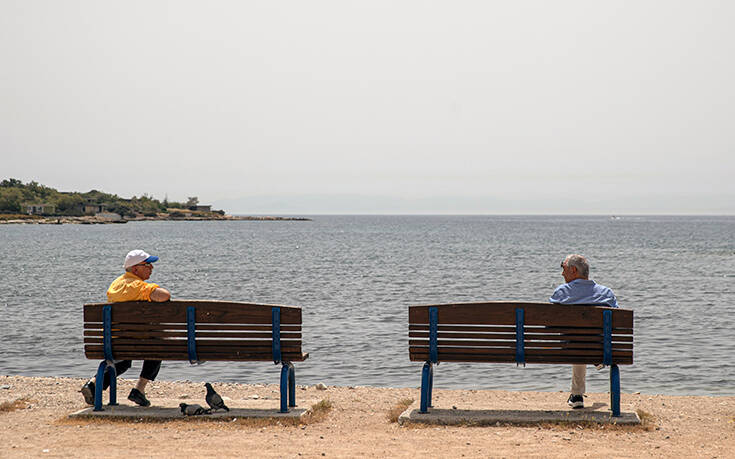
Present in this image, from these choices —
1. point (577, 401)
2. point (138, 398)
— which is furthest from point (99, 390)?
point (577, 401)

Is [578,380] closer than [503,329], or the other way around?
[503,329]

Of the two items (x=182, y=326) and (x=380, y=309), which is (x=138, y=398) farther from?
(x=380, y=309)

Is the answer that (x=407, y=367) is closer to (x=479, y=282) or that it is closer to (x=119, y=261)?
(x=479, y=282)

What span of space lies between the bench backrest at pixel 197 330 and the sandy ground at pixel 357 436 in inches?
27.2

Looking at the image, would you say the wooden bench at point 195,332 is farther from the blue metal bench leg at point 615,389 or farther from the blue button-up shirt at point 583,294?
the blue metal bench leg at point 615,389

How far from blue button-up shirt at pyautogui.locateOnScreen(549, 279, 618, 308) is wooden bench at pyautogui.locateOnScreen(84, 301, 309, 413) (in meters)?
2.60

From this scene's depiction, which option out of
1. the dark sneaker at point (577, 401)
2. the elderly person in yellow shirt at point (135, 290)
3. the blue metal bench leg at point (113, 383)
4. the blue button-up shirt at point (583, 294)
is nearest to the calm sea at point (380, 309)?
the dark sneaker at point (577, 401)

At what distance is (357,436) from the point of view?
24.3 ft

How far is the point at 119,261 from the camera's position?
62438 mm

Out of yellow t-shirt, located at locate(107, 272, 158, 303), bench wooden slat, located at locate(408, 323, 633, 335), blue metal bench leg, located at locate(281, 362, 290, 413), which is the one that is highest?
yellow t-shirt, located at locate(107, 272, 158, 303)

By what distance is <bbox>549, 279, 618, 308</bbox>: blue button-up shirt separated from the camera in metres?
8.00

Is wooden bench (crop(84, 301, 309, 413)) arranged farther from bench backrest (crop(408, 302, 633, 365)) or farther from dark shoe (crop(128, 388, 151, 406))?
bench backrest (crop(408, 302, 633, 365))

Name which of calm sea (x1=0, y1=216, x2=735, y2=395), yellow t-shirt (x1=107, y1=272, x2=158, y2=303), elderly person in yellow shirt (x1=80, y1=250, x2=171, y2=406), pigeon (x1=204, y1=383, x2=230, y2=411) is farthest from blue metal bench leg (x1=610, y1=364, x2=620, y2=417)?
calm sea (x1=0, y1=216, x2=735, y2=395)

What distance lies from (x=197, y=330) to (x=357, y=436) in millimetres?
1970
